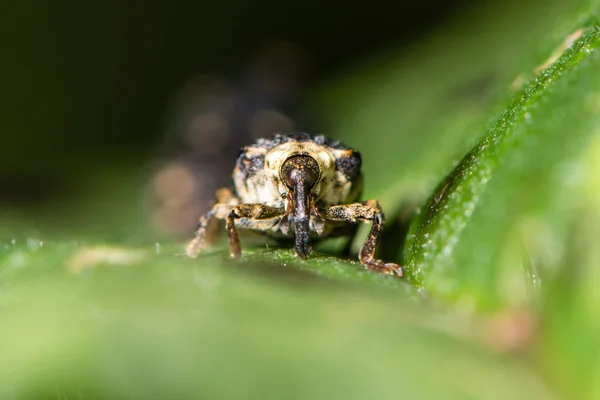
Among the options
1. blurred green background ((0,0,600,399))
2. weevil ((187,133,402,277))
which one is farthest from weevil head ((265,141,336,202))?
blurred green background ((0,0,600,399))

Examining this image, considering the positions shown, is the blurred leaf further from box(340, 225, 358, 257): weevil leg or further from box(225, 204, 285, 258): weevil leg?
box(340, 225, 358, 257): weevil leg

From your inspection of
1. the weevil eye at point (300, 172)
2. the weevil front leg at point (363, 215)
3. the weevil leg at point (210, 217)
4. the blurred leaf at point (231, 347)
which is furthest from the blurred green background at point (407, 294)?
the weevil eye at point (300, 172)

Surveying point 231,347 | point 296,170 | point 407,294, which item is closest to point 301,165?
point 296,170

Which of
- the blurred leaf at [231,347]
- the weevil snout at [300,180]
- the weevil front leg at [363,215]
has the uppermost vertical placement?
the weevil snout at [300,180]

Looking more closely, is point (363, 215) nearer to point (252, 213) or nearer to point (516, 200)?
point (252, 213)

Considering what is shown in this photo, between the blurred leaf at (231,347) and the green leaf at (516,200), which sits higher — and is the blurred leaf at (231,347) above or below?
below

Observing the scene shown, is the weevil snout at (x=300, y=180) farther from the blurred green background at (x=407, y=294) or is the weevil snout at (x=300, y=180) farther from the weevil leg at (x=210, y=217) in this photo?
the weevil leg at (x=210, y=217)
